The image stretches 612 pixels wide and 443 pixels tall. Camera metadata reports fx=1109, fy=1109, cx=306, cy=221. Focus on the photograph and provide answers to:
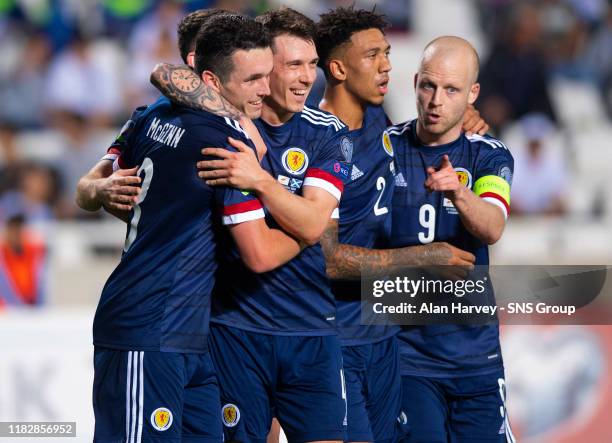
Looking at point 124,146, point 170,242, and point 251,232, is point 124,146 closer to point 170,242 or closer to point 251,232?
point 170,242

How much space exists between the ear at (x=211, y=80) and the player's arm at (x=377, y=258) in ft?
2.92

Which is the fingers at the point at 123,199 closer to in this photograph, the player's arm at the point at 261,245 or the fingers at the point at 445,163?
the player's arm at the point at 261,245

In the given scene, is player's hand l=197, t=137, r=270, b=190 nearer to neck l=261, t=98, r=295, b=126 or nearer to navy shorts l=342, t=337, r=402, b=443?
neck l=261, t=98, r=295, b=126

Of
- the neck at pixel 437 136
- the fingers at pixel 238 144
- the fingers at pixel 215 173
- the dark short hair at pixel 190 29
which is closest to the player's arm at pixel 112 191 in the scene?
the fingers at pixel 215 173

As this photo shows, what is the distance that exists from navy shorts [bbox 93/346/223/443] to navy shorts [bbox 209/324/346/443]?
16.0 inches

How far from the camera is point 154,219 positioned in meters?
4.29

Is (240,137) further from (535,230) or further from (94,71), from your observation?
(94,71)

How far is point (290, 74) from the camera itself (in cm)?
489

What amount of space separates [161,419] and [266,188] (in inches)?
37.9

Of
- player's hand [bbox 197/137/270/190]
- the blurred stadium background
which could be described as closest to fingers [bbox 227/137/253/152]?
player's hand [bbox 197/137/270/190]

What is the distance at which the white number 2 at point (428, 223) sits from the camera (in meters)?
5.26

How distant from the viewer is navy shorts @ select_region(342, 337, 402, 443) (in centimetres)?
511

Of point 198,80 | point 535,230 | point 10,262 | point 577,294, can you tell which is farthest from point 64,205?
point 198,80

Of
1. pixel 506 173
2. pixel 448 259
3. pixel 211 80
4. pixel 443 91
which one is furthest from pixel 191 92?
pixel 506 173
